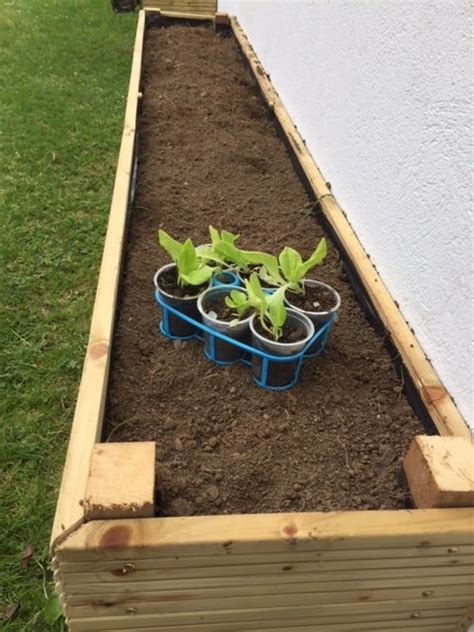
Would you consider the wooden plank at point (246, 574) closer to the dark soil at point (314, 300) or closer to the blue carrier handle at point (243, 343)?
the blue carrier handle at point (243, 343)

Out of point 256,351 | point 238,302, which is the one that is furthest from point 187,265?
point 256,351

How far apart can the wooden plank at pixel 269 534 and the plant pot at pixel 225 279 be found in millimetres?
750

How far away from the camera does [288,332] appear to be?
1.47 metres

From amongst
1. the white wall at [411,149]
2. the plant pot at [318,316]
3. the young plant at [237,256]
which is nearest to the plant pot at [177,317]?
the young plant at [237,256]

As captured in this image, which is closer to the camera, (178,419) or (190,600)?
(190,600)

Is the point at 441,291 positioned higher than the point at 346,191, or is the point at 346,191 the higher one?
the point at 441,291

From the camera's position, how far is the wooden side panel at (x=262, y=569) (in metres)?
1.01

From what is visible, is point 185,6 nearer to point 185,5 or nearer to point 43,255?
point 185,5

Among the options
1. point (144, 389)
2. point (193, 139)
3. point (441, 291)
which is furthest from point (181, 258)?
point (193, 139)

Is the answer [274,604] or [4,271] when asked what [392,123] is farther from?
[4,271]

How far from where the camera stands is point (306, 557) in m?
1.06

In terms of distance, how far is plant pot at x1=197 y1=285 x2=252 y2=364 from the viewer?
150 centimetres

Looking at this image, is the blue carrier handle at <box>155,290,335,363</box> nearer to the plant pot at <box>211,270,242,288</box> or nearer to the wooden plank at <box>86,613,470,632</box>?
the plant pot at <box>211,270,242,288</box>

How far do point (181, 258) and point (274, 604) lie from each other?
897 mm
